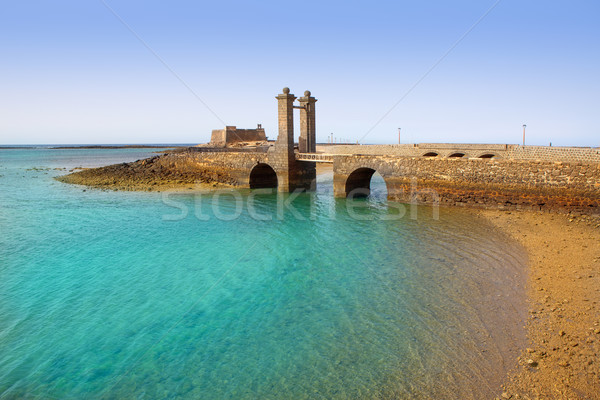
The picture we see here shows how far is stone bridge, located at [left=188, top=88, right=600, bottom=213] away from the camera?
14.9 metres

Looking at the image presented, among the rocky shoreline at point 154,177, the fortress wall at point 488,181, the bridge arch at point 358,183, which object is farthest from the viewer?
the rocky shoreline at point 154,177

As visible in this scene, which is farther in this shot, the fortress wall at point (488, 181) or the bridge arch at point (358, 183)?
the bridge arch at point (358, 183)

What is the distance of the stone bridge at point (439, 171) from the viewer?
14867 mm

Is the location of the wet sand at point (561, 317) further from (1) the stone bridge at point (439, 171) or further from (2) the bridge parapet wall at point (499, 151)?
(2) the bridge parapet wall at point (499, 151)

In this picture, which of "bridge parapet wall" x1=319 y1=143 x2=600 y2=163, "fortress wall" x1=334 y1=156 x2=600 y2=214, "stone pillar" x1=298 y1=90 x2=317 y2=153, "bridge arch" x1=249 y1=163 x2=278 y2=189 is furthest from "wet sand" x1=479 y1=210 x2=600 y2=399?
"bridge arch" x1=249 y1=163 x2=278 y2=189

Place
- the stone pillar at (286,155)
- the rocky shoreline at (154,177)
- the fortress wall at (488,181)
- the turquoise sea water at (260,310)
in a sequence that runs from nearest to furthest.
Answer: the turquoise sea water at (260,310) < the fortress wall at (488,181) < the stone pillar at (286,155) < the rocky shoreline at (154,177)

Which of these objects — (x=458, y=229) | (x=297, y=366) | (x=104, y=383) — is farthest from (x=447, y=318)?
(x=458, y=229)

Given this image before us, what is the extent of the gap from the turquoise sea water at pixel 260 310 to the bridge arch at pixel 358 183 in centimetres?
595

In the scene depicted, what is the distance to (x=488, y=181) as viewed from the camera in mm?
16609

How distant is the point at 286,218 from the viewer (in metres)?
16.7

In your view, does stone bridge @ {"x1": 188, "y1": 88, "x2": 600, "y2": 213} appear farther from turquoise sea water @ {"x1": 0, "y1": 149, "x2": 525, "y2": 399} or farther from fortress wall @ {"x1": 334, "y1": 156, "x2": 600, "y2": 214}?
turquoise sea water @ {"x1": 0, "y1": 149, "x2": 525, "y2": 399}

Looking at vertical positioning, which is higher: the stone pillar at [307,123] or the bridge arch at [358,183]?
the stone pillar at [307,123]

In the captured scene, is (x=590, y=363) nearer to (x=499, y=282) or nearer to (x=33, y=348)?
(x=499, y=282)

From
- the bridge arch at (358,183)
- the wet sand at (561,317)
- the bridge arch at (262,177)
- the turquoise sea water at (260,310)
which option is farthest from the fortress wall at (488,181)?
the bridge arch at (262,177)
